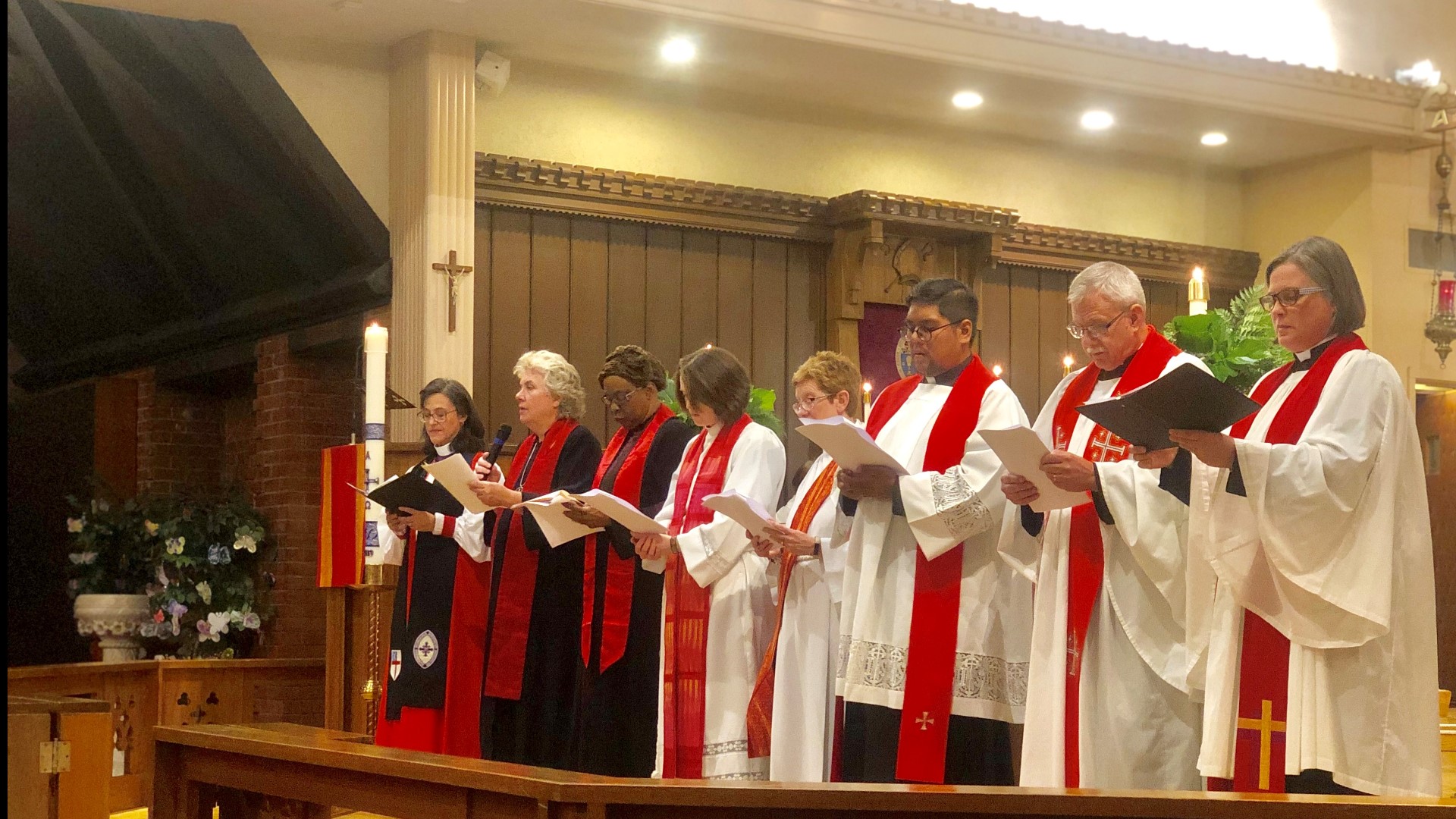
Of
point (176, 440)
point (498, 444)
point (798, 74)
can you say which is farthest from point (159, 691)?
point (798, 74)

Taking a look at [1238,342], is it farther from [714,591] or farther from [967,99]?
[967,99]

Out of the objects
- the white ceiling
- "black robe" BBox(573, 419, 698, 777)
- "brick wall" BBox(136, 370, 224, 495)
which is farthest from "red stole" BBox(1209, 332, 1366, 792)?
"brick wall" BBox(136, 370, 224, 495)

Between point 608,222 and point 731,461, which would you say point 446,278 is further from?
point 731,461

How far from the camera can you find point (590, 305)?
852 centimetres

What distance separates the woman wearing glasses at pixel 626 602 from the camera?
5.20 metres

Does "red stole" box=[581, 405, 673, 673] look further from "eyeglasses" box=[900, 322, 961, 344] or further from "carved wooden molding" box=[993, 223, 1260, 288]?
"carved wooden molding" box=[993, 223, 1260, 288]

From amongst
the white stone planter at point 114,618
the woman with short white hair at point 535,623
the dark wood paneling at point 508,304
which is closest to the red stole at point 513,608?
the woman with short white hair at point 535,623

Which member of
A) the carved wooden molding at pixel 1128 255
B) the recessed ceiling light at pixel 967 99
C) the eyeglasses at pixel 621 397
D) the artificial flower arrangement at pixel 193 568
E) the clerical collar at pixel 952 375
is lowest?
the artificial flower arrangement at pixel 193 568

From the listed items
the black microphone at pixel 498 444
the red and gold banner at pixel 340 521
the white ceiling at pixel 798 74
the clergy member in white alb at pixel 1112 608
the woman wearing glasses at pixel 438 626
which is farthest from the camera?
the white ceiling at pixel 798 74

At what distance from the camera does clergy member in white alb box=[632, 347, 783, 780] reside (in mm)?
4738

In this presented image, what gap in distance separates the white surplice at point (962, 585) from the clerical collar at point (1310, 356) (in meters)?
0.74

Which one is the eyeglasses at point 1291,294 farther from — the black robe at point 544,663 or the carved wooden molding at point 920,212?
the carved wooden molding at point 920,212

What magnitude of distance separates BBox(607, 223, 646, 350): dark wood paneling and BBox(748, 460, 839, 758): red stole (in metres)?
4.02

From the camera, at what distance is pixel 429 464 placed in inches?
196
